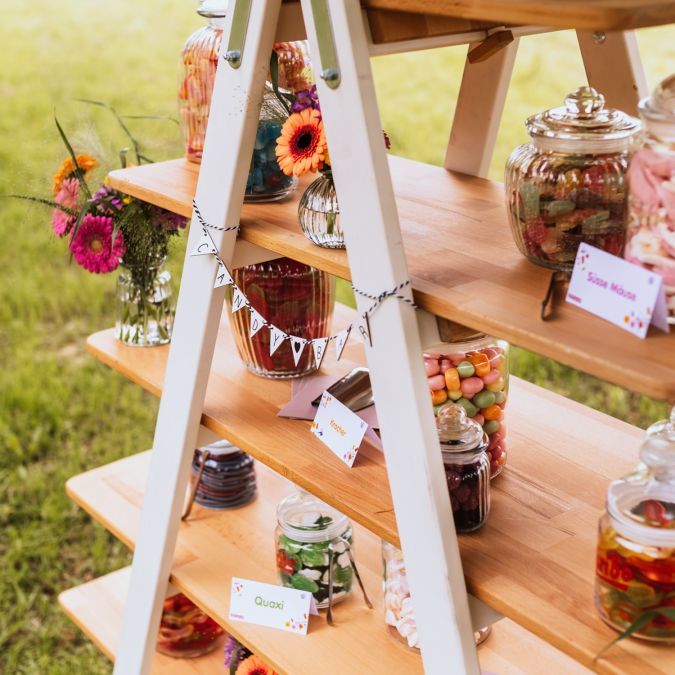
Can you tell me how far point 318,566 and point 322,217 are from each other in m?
0.63

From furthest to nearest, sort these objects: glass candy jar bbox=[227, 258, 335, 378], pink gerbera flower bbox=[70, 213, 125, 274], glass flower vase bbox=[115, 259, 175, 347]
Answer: glass flower vase bbox=[115, 259, 175, 347] → pink gerbera flower bbox=[70, 213, 125, 274] → glass candy jar bbox=[227, 258, 335, 378]

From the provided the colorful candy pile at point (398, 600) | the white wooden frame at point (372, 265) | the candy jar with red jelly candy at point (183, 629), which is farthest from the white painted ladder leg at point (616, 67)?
the candy jar with red jelly candy at point (183, 629)

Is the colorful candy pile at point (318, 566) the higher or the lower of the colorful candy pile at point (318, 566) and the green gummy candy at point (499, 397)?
the lower

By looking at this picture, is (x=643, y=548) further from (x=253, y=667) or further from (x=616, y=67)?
(x=253, y=667)

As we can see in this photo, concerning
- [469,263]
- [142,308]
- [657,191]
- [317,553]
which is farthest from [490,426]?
[142,308]

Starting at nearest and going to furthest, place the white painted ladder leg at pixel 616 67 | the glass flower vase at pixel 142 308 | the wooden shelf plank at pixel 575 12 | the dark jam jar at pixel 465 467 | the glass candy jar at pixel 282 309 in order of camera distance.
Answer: the wooden shelf plank at pixel 575 12
the dark jam jar at pixel 465 467
the white painted ladder leg at pixel 616 67
the glass candy jar at pixel 282 309
the glass flower vase at pixel 142 308

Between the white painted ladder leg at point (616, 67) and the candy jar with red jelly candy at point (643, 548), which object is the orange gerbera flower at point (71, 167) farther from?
the candy jar with red jelly candy at point (643, 548)

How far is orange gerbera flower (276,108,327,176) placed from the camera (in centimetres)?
126

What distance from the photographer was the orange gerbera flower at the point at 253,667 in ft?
5.82

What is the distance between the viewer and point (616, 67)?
135 cm

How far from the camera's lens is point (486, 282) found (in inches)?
43.2

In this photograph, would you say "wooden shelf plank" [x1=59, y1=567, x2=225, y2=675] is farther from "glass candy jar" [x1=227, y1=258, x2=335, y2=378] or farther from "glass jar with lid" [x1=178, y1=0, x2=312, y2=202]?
"glass jar with lid" [x1=178, y1=0, x2=312, y2=202]

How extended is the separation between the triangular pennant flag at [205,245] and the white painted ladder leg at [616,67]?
54cm

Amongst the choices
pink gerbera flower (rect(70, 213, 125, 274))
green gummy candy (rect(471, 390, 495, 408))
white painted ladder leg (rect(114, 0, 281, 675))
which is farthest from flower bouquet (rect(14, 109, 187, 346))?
green gummy candy (rect(471, 390, 495, 408))
